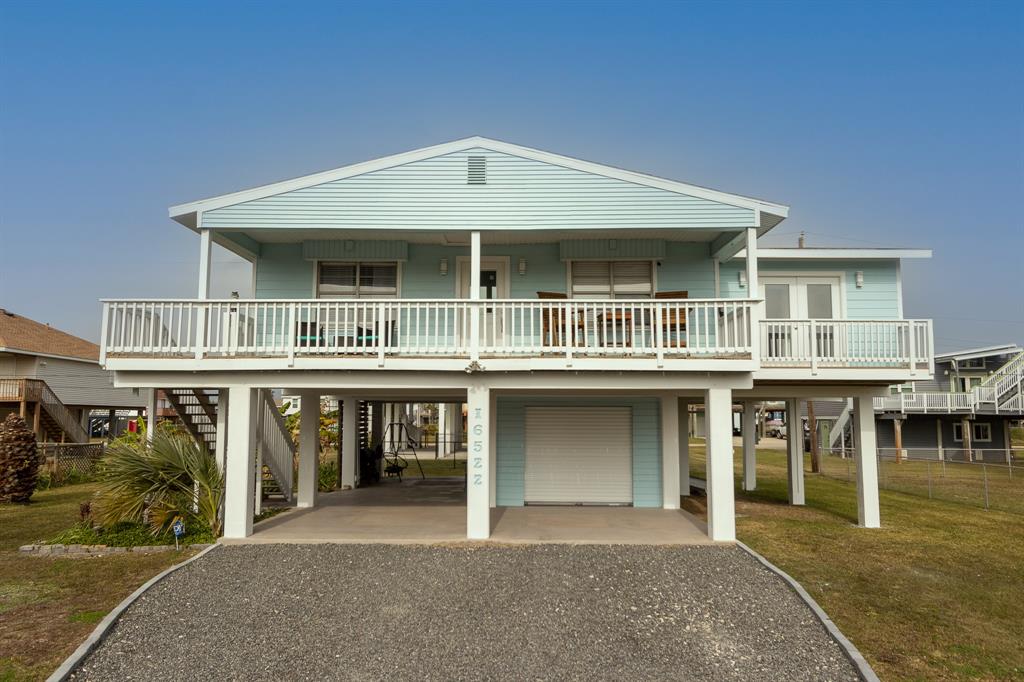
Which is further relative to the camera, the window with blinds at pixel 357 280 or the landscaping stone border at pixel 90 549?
the window with blinds at pixel 357 280

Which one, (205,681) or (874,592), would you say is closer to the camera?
Answer: (205,681)

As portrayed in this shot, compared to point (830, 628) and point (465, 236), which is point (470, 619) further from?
point (465, 236)

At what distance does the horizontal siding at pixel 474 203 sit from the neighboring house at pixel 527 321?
4 cm

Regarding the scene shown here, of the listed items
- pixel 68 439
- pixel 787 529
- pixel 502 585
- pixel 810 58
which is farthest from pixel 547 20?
pixel 68 439

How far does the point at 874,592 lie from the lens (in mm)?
8312

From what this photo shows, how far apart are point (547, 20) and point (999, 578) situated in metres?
16.7

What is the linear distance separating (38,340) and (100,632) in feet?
101

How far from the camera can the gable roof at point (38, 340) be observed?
28.9 metres

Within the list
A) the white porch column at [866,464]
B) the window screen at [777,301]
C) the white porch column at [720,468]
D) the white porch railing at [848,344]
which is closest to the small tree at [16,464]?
the white porch column at [720,468]

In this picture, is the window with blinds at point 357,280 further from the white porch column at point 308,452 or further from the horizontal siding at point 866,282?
the horizontal siding at point 866,282

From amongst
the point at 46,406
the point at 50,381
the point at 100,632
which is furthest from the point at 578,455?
the point at 50,381

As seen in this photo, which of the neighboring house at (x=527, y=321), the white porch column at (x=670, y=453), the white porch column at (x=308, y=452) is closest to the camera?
the neighboring house at (x=527, y=321)

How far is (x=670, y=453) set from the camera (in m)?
13.5

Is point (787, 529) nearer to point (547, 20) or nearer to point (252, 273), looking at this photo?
point (252, 273)
